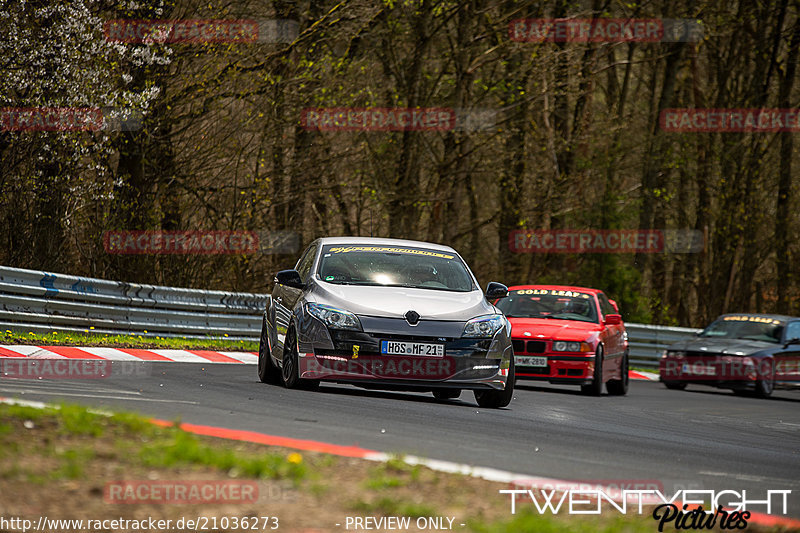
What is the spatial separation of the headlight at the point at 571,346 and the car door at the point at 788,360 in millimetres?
5435

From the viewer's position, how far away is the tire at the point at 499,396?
1212 centimetres

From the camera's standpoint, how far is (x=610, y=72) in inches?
1699

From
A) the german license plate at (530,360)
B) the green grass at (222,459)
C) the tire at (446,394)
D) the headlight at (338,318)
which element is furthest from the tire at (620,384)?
the green grass at (222,459)

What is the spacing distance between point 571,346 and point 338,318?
6034mm

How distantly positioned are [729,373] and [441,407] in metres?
10.2

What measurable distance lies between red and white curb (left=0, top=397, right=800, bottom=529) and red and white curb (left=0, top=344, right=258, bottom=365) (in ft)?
21.1

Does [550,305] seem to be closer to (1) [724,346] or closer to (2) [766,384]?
(1) [724,346]

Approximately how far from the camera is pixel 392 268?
12.8m

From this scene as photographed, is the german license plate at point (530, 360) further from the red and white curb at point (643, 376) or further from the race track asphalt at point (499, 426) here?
the red and white curb at point (643, 376)

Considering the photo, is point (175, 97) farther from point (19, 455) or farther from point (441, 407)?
point (19, 455)

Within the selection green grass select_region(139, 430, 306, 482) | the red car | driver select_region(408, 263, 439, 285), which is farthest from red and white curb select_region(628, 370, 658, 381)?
green grass select_region(139, 430, 306, 482)

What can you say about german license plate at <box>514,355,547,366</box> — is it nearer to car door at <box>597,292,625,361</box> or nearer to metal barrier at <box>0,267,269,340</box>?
car door at <box>597,292,625,361</box>

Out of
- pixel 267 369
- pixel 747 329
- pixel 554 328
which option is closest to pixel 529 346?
pixel 554 328

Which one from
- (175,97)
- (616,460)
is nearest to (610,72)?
(175,97)
